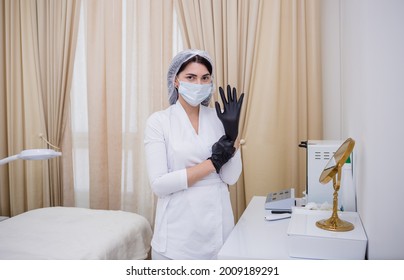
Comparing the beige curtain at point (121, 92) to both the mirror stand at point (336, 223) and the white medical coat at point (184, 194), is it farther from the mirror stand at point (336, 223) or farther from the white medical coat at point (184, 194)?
the mirror stand at point (336, 223)

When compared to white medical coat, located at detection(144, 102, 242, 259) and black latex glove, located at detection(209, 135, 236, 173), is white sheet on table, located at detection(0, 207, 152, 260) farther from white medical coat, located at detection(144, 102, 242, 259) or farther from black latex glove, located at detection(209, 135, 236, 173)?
black latex glove, located at detection(209, 135, 236, 173)

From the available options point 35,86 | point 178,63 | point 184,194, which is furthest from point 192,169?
point 35,86

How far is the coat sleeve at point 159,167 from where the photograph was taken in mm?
1281

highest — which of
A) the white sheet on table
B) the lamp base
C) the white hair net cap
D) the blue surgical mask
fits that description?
the white hair net cap

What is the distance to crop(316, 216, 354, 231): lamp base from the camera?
0.97 meters

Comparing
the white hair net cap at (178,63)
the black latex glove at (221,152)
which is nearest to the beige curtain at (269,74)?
the white hair net cap at (178,63)

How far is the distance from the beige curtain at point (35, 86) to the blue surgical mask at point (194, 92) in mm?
1459

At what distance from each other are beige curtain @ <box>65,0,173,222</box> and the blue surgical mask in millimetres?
928

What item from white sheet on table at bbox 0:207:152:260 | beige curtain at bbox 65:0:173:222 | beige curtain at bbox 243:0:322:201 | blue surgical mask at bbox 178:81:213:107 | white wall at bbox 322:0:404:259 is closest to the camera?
white wall at bbox 322:0:404:259

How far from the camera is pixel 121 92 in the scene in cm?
244

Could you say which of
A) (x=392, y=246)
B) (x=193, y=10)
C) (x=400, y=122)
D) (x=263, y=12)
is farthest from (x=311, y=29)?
(x=392, y=246)

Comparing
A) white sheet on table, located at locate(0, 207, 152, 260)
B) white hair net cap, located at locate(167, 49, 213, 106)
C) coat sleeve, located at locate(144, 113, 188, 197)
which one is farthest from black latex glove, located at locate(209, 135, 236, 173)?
white sheet on table, located at locate(0, 207, 152, 260)

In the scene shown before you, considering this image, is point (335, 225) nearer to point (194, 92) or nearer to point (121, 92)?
point (194, 92)

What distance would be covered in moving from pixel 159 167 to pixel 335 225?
69cm
